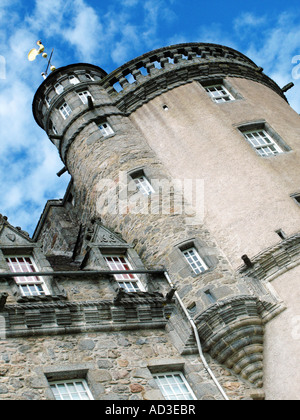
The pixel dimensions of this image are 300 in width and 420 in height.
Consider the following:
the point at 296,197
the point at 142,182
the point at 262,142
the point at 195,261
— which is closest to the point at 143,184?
the point at 142,182

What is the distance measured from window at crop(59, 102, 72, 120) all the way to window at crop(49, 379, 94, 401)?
12.3m

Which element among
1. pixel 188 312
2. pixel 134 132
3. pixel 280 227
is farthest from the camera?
pixel 134 132

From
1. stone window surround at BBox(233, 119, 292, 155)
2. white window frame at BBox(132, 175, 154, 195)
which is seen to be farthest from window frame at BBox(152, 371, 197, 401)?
stone window surround at BBox(233, 119, 292, 155)

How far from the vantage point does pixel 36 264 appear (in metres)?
16.6

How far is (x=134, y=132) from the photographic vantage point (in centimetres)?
2219

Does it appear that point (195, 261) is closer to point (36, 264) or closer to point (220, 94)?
point (36, 264)

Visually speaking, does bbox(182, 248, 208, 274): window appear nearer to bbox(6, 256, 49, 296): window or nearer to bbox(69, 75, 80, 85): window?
bbox(6, 256, 49, 296): window

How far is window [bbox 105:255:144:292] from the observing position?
16.8 meters

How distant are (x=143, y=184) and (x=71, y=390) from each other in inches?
334

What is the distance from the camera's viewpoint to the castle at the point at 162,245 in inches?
558

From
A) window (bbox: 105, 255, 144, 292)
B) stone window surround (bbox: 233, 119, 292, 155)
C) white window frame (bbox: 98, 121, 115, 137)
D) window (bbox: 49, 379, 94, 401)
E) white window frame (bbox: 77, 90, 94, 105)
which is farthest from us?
white window frame (bbox: 77, 90, 94, 105)
